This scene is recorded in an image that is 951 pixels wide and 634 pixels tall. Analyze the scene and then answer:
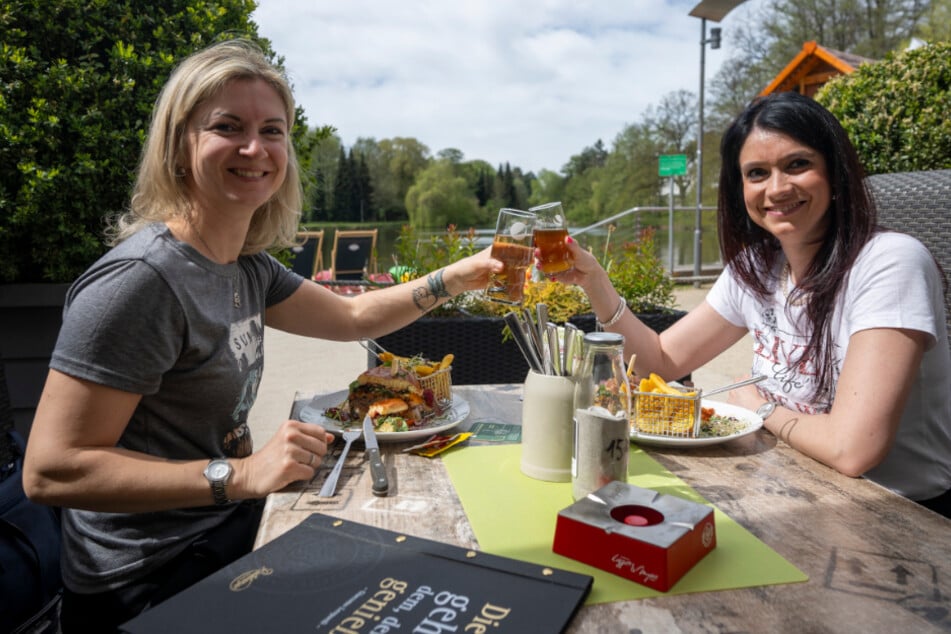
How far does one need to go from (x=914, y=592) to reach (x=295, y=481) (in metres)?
0.96

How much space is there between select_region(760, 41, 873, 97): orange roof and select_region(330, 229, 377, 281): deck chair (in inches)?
393

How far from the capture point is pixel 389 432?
1420 mm

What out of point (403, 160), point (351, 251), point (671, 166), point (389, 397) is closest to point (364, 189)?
point (351, 251)

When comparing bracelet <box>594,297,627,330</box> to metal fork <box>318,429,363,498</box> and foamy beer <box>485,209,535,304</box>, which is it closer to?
foamy beer <box>485,209,535,304</box>

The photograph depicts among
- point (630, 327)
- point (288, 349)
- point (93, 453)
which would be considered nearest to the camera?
point (93, 453)

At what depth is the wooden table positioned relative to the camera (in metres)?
0.76

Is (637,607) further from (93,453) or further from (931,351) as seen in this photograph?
(931,351)

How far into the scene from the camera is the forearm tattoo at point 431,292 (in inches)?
78.6

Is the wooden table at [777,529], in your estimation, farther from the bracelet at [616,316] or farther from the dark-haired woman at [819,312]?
the bracelet at [616,316]

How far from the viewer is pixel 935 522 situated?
1029 mm

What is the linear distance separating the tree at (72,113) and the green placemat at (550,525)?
2149 millimetres

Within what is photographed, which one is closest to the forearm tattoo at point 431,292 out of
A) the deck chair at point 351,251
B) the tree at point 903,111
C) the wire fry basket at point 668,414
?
the wire fry basket at point 668,414

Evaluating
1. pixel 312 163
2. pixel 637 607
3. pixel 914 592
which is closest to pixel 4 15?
pixel 312 163

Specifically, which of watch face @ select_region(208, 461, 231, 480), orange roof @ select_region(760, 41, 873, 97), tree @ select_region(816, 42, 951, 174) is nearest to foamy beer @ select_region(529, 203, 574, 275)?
watch face @ select_region(208, 461, 231, 480)
